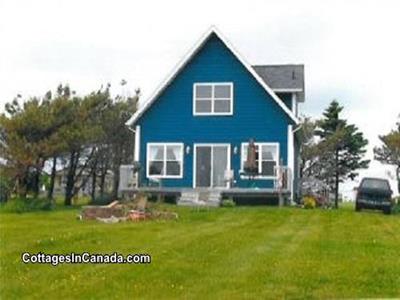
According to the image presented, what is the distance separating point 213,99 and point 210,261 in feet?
61.3

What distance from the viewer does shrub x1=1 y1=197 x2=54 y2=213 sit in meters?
24.6

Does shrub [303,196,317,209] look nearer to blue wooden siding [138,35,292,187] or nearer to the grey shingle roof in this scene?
blue wooden siding [138,35,292,187]

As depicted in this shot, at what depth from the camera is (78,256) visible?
11.6 m

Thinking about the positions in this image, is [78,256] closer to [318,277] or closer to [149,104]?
[318,277]

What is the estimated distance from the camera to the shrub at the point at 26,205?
80.7ft

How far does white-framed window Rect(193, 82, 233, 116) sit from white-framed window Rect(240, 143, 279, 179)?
168 centimetres

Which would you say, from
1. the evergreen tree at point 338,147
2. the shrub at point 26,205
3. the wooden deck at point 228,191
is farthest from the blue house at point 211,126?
the evergreen tree at point 338,147

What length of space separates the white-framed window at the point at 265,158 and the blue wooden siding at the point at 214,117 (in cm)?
21

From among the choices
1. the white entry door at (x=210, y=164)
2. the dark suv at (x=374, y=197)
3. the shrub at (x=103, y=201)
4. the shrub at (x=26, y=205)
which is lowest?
the shrub at (x=26, y=205)

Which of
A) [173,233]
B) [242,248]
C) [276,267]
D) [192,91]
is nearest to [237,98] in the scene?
[192,91]

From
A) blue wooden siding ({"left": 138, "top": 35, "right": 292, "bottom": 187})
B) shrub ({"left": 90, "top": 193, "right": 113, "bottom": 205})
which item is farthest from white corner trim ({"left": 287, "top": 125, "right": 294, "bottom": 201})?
shrub ({"left": 90, "top": 193, "right": 113, "bottom": 205})

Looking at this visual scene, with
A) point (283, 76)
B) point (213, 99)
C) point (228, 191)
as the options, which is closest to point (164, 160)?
point (213, 99)

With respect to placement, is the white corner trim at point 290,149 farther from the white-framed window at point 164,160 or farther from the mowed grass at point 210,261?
the mowed grass at point 210,261

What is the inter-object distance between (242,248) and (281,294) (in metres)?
4.15
